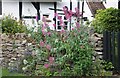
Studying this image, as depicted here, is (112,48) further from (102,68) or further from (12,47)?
(12,47)

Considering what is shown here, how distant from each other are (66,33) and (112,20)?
1807 millimetres

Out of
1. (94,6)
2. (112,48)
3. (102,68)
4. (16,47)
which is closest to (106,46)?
(112,48)

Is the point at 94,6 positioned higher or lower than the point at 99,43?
higher

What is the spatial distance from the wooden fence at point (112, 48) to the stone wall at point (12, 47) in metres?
1.72

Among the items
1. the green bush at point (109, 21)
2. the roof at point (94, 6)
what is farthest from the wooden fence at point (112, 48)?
the roof at point (94, 6)

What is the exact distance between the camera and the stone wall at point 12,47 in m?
7.04

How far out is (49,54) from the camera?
5855mm

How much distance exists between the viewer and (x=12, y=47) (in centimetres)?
721

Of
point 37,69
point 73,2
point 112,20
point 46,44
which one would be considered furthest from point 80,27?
point 73,2

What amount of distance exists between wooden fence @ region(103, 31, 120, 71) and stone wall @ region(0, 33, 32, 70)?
1.72 meters

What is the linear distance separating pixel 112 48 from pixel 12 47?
2387 millimetres

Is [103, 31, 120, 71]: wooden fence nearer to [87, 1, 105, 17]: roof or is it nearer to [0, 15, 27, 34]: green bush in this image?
[0, 15, 27, 34]: green bush

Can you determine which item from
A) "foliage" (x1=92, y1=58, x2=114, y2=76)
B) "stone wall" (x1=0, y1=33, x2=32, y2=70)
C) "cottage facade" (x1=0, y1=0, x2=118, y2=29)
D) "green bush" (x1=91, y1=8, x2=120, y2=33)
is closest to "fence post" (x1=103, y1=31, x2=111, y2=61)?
"foliage" (x1=92, y1=58, x2=114, y2=76)

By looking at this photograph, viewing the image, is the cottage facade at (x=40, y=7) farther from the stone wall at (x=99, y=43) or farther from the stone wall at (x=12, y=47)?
the stone wall at (x=99, y=43)
